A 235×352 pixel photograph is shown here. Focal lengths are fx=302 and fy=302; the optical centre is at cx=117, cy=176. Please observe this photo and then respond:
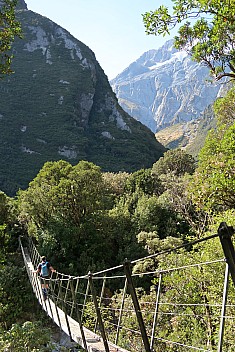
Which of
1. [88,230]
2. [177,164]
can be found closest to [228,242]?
[88,230]

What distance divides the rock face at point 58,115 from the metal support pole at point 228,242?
4838cm

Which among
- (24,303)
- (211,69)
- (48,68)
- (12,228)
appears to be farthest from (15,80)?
(211,69)

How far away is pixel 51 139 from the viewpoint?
67.6m

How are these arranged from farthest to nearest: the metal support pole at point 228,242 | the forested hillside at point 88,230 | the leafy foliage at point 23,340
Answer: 1. the forested hillside at point 88,230
2. the leafy foliage at point 23,340
3. the metal support pole at point 228,242

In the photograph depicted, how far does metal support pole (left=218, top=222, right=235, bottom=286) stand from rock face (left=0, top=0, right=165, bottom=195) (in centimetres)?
4838

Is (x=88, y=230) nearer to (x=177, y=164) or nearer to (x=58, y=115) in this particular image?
(x=177, y=164)

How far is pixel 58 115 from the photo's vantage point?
74875 mm

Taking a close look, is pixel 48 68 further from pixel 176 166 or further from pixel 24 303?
pixel 24 303

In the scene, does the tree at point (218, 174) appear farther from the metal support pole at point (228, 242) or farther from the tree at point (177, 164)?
the tree at point (177, 164)

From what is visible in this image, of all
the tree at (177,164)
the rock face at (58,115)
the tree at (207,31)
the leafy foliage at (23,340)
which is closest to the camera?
the tree at (207,31)

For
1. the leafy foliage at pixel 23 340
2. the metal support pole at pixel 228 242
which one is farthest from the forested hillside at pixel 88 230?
the metal support pole at pixel 228 242

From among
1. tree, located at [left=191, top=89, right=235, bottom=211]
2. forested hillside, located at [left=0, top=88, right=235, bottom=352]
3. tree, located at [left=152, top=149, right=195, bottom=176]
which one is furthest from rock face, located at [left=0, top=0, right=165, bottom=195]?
tree, located at [left=191, top=89, right=235, bottom=211]

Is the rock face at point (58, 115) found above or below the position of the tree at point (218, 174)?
above

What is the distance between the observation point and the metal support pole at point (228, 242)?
0.93 m
